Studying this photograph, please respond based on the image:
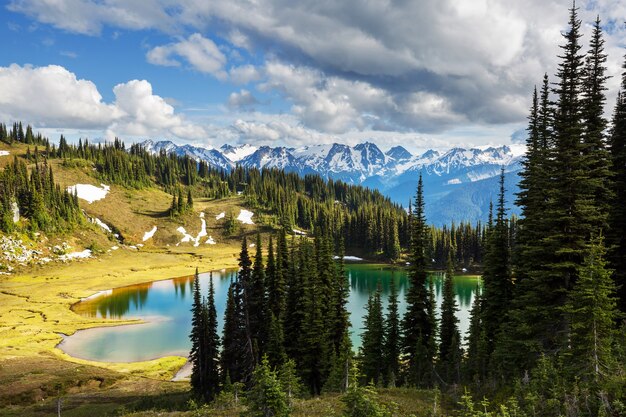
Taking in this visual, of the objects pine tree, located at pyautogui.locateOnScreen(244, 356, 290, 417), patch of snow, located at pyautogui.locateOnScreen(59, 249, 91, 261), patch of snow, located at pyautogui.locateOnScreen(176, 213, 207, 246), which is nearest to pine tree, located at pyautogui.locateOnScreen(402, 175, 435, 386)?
pine tree, located at pyautogui.locateOnScreen(244, 356, 290, 417)

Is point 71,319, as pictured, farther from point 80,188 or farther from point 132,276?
point 80,188

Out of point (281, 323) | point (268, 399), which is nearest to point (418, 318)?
point (281, 323)

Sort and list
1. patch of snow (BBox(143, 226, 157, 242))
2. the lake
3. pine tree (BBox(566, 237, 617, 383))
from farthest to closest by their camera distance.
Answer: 1. patch of snow (BBox(143, 226, 157, 242))
2. the lake
3. pine tree (BBox(566, 237, 617, 383))

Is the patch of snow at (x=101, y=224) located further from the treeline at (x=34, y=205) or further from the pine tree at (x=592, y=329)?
the pine tree at (x=592, y=329)

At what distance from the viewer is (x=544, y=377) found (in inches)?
655

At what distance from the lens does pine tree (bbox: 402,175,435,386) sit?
137ft

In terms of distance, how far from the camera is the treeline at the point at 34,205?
131 meters

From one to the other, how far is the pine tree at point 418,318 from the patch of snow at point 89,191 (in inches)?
6973

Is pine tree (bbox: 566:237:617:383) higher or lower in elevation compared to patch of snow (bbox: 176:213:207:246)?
higher

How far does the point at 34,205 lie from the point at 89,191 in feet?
169

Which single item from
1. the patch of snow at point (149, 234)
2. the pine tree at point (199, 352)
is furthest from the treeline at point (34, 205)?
the pine tree at point (199, 352)

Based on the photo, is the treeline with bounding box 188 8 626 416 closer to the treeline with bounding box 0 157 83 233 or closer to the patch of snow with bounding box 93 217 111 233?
the treeline with bounding box 0 157 83 233

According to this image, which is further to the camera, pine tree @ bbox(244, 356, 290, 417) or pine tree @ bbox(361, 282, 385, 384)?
pine tree @ bbox(361, 282, 385, 384)

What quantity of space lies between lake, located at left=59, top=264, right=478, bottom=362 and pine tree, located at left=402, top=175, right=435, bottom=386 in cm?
260
